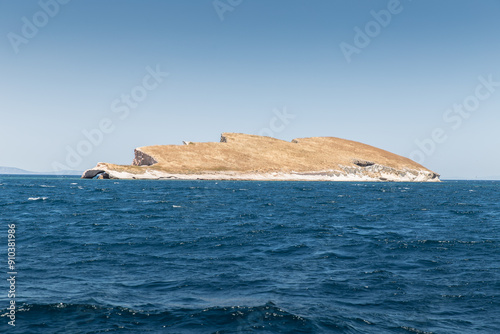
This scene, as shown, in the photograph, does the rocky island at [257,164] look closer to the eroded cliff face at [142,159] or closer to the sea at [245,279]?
the eroded cliff face at [142,159]

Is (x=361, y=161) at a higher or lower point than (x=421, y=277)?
higher

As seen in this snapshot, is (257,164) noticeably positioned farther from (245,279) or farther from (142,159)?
(245,279)

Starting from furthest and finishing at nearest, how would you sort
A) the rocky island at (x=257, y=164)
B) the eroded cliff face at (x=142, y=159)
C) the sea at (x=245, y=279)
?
the eroded cliff face at (x=142, y=159) → the rocky island at (x=257, y=164) → the sea at (x=245, y=279)

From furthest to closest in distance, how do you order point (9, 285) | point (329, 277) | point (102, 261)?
point (102, 261), point (329, 277), point (9, 285)

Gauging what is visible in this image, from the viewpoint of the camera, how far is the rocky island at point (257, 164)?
132625mm

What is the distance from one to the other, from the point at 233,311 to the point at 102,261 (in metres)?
7.37

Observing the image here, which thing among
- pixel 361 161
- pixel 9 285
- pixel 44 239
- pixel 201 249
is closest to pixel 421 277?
pixel 201 249

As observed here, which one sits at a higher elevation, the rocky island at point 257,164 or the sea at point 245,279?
the rocky island at point 257,164

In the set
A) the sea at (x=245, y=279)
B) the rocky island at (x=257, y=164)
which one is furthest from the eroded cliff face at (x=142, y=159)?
the sea at (x=245, y=279)

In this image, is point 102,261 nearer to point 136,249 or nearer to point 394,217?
point 136,249

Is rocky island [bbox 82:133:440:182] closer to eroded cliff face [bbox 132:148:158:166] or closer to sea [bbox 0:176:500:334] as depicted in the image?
eroded cliff face [bbox 132:148:158:166]

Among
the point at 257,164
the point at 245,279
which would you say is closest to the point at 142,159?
the point at 257,164

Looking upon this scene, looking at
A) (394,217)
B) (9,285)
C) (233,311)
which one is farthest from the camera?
(394,217)

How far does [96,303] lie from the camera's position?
9.53 m
